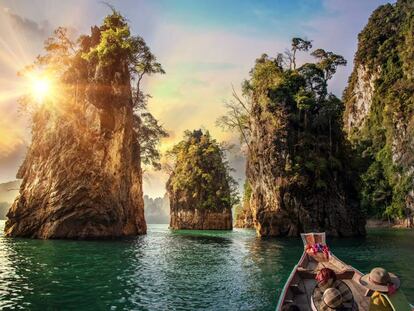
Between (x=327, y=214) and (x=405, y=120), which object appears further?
(x=405, y=120)

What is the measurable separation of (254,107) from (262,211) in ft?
52.5

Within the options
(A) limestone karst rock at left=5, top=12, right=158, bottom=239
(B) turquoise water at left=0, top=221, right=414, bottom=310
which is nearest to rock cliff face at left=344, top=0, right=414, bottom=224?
(A) limestone karst rock at left=5, top=12, right=158, bottom=239

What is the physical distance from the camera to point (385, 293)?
7352 mm

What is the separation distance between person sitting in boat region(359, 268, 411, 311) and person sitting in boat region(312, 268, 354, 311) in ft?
1.71

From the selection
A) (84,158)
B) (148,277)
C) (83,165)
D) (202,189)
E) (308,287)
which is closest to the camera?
(308,287)

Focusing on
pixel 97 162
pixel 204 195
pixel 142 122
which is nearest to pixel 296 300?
pixel 97 162

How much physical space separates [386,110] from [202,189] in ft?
147

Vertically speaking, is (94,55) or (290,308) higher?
(94,55)

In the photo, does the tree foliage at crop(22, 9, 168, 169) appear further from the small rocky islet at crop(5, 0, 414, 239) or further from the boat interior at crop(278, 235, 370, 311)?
the boat interior at crop(278, 235, 370, 311)

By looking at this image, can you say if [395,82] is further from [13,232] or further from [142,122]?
[13,232]

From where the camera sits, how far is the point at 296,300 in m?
11.4

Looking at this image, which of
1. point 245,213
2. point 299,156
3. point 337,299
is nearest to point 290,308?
point 337,299

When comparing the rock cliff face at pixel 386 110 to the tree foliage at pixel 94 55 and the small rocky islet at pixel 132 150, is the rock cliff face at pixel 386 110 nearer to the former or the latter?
the small rocky islet at pixel 132 150

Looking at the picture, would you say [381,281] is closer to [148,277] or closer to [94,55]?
[148,277]
